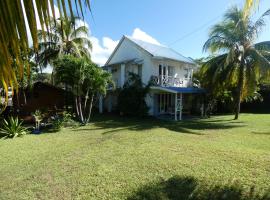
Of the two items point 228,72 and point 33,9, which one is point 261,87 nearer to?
point 228,72

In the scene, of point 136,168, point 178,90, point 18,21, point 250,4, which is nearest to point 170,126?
point 178,90

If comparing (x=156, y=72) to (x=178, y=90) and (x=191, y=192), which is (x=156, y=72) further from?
(x=191, y=192)

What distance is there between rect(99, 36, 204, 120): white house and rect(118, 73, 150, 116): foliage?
3.60 ft

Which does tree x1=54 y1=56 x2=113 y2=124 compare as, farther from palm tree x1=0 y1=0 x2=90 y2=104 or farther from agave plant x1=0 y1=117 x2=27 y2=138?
palm tree x1=0 y1=0 x2=90 y2=104

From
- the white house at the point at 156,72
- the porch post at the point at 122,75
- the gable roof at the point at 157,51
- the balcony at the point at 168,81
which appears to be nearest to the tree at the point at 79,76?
the white house at the point at 156,72

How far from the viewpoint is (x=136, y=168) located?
23.5ft

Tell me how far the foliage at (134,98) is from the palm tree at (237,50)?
575 cm

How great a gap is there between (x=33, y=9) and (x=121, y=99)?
2080 centimetres

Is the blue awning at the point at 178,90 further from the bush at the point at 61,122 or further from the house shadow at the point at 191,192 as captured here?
the house shadow at the point at 191,192

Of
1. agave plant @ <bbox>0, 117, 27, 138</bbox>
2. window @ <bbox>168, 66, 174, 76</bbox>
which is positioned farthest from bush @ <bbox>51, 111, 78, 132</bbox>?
window @ <bbox>168, 66, 174, 76</bbox>

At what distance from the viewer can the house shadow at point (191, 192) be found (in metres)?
5.37

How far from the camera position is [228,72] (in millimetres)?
18016

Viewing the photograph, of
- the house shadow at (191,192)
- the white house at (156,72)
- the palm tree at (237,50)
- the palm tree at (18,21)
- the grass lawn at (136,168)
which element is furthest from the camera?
the white house at (156,72)

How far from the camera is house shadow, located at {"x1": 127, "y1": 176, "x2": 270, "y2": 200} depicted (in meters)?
5.37
